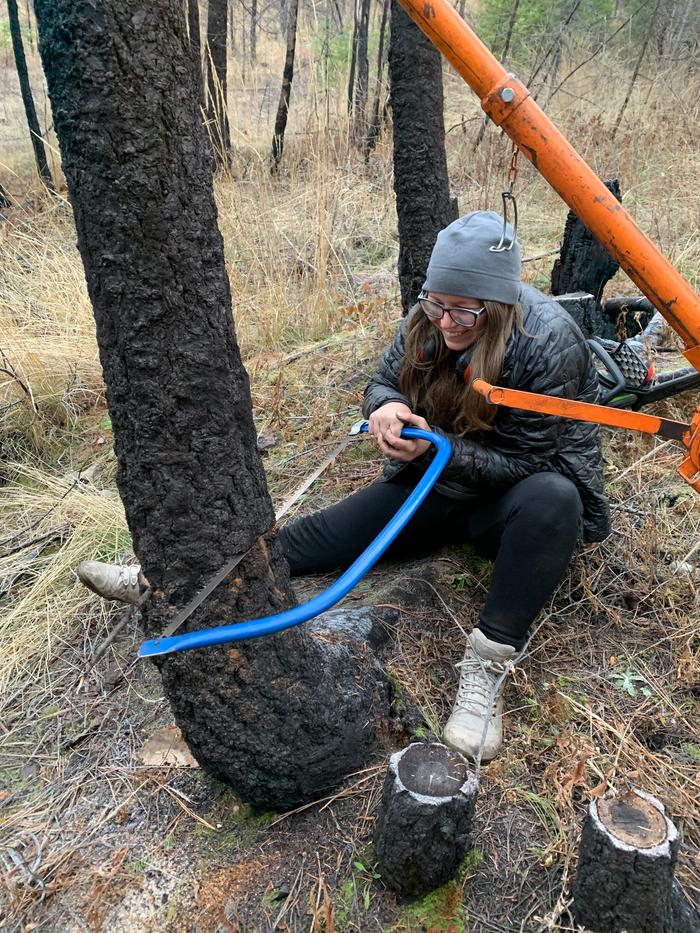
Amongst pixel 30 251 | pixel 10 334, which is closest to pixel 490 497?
pixel 10 334

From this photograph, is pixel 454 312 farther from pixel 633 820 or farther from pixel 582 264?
pixel 582 264

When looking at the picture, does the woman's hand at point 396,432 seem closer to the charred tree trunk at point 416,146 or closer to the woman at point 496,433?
the woman at point 496,433

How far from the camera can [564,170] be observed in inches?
61.6

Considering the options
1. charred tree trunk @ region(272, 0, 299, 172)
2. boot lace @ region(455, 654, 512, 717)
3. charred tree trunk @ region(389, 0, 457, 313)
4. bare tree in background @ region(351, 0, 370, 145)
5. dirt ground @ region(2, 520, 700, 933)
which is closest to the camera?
dirt ground @ region(2, 520, 700, 933)

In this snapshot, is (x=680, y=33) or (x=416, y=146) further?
(x=680, y=33)

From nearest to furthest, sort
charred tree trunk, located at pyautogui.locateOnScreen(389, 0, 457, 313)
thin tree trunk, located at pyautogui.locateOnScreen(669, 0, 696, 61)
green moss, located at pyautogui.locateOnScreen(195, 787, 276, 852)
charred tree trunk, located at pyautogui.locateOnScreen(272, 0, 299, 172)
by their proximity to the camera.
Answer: green moss, located at pyautogui.locateOnScreen(195, 787, 276, 852)
charred tree trunk, located at pyautogui.locateOnScreen(389, 0, 457, 313)
charred tree trunk, located at pyautogui.locateOnScreen(272, 0, 299, 172)
thin tree trunk, located at pyautogui.locateOnScreen(669, 0, 696, 61)

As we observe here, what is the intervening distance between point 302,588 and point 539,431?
3.35ft

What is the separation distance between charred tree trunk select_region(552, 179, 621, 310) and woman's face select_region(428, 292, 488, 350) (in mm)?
1489

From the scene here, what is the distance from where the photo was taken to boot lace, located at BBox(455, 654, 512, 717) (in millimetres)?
1798

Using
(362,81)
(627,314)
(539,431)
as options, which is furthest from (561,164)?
(362,81)

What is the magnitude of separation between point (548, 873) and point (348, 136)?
4.47m

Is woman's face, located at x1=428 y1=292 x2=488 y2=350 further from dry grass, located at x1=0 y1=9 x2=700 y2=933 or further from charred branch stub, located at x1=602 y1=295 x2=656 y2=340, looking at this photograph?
charred branch stub, located at x1=602 y1=295 x2=656 y2=340

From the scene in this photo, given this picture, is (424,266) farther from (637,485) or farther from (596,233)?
(596,233)

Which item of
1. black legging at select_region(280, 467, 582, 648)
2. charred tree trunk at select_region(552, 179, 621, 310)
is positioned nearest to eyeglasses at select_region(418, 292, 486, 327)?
black legging at select_region(280, 467, 582, 648)
